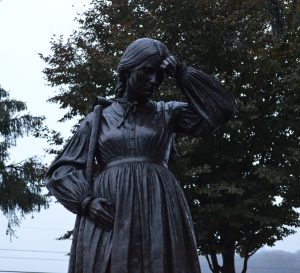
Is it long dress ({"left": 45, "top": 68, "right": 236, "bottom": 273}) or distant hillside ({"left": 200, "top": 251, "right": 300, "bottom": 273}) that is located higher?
distant hillside ({"left": 200, "top": 251, "right": 300, "bottom": 273})

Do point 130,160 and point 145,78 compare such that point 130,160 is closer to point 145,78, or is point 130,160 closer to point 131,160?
point 131,160

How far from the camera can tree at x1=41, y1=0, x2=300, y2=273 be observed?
16.4 meters

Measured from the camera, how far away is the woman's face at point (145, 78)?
4.16m

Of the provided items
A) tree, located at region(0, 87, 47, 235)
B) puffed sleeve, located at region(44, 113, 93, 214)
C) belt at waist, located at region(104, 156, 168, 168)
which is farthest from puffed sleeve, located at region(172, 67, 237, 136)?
tree, located at region(0, 87, 47, 235)

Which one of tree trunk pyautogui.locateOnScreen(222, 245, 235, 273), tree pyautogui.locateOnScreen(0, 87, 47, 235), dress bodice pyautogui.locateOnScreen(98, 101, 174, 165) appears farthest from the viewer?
tree pyautogui.locateOnScreen(0, 87, 47, 235)

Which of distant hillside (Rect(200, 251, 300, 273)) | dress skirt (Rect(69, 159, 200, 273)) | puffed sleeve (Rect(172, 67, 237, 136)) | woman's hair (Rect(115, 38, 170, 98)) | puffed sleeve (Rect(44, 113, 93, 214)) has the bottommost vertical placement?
dress skirt (Rect(69, 159, 200, 273))

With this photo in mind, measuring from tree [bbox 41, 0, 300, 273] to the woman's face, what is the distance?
38.5 feet

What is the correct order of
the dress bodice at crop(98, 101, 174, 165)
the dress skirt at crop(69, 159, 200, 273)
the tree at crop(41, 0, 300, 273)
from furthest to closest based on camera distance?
the tree at crop(41, 0, 300, 273) → the dress bodice at crop(98, 101, 174, 165) → the dress skirt at crop(69, 159, 200, 273)

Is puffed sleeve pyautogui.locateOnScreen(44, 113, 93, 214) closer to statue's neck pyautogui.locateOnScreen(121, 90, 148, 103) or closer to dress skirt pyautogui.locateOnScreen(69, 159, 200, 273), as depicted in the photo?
dress skirt pyautogui.locateOnScreen(69, 159, 200, 273)

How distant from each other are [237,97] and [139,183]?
13.2m

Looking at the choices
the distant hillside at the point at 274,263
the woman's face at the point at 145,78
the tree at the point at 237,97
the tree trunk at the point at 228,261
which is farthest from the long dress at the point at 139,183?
the distant hillside at the point at 274,263

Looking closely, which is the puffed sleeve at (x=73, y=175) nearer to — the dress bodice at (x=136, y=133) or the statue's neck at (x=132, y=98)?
the dress bodice at (x=136, y=133)

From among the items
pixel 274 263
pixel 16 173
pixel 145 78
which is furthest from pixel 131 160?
pixel 274 263

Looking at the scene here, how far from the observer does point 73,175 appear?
4105mm
